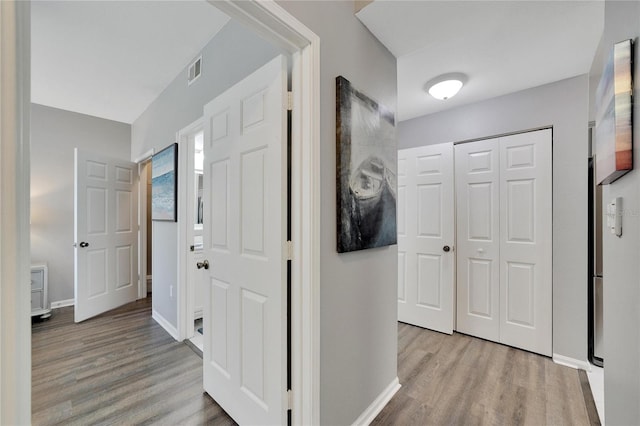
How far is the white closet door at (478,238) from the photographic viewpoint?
8.71ft

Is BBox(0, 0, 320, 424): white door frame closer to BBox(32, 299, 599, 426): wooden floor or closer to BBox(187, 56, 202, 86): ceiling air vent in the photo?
BBox(32, 299, 599, 426): wooden floor

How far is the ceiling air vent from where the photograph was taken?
245cm

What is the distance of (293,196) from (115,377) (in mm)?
2059

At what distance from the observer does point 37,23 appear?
207cm

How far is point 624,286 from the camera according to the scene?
3.45 feet

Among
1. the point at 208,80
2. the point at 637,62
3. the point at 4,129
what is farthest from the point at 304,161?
the point at 208,80

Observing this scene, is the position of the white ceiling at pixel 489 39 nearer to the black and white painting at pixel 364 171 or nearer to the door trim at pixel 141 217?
the black and white painting at pixel 364 171

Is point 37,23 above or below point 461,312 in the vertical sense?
above

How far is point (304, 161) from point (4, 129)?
930 millimetres

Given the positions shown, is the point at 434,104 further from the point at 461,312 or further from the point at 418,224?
the point at 461,312

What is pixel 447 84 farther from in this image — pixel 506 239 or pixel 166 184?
pixel 166 184

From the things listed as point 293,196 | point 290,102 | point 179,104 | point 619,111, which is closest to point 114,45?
point 179,104

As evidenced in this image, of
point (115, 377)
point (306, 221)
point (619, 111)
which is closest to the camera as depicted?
point (619, 111)

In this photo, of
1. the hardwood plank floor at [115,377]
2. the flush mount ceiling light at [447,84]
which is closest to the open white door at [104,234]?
the hardwood plank floor at [115,377]
